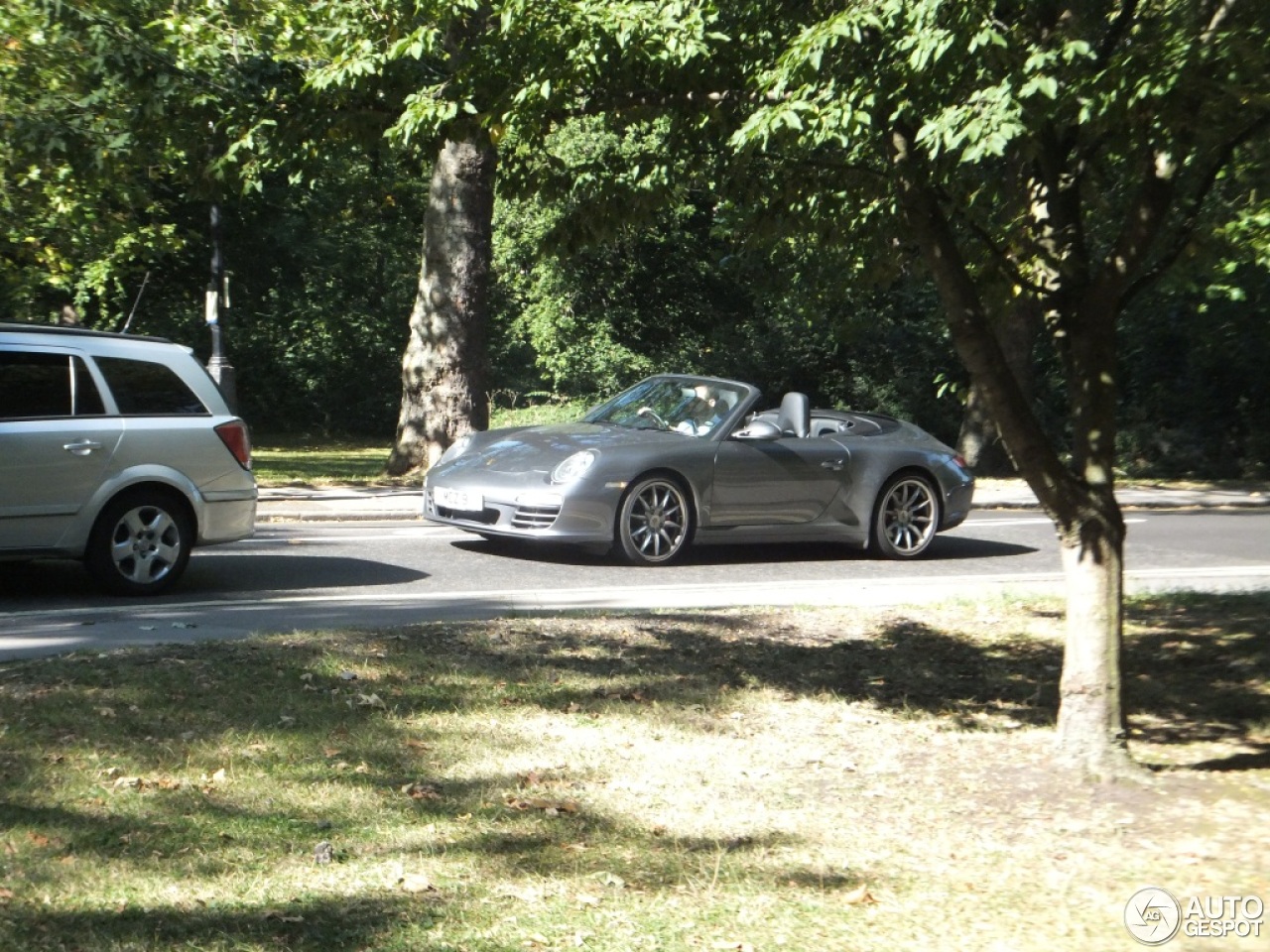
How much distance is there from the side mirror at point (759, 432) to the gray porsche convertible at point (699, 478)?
12mm

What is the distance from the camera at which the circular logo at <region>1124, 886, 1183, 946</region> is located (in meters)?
4.33

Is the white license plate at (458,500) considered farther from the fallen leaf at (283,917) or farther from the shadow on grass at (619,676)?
the fallen leaf at (283,917)

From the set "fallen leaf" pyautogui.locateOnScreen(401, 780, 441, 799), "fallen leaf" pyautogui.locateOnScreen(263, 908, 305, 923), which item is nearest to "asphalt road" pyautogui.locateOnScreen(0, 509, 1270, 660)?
"fallen leaf" pyautogui.locateOnScreen(401, 780, 441, 799)

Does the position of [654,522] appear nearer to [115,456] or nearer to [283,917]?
[115,456]

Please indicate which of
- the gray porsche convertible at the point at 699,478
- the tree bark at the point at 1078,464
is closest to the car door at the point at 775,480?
the gray porsche convertible at the point at 699,478

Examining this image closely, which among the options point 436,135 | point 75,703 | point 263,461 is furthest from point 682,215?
point 75,703

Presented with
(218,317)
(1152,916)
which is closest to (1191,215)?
(1152,916)

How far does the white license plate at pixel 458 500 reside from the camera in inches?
470

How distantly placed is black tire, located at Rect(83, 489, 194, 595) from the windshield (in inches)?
167

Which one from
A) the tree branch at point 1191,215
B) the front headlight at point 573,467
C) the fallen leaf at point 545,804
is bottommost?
the fallen leaf at point 545,804

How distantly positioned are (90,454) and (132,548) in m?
0.70

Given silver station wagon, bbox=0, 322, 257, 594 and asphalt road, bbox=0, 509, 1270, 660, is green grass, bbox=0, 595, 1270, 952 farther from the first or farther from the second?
silver station wagon, bbox=0, 322, 257, 594

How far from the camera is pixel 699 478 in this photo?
12.1 m

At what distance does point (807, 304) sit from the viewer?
21578mm
